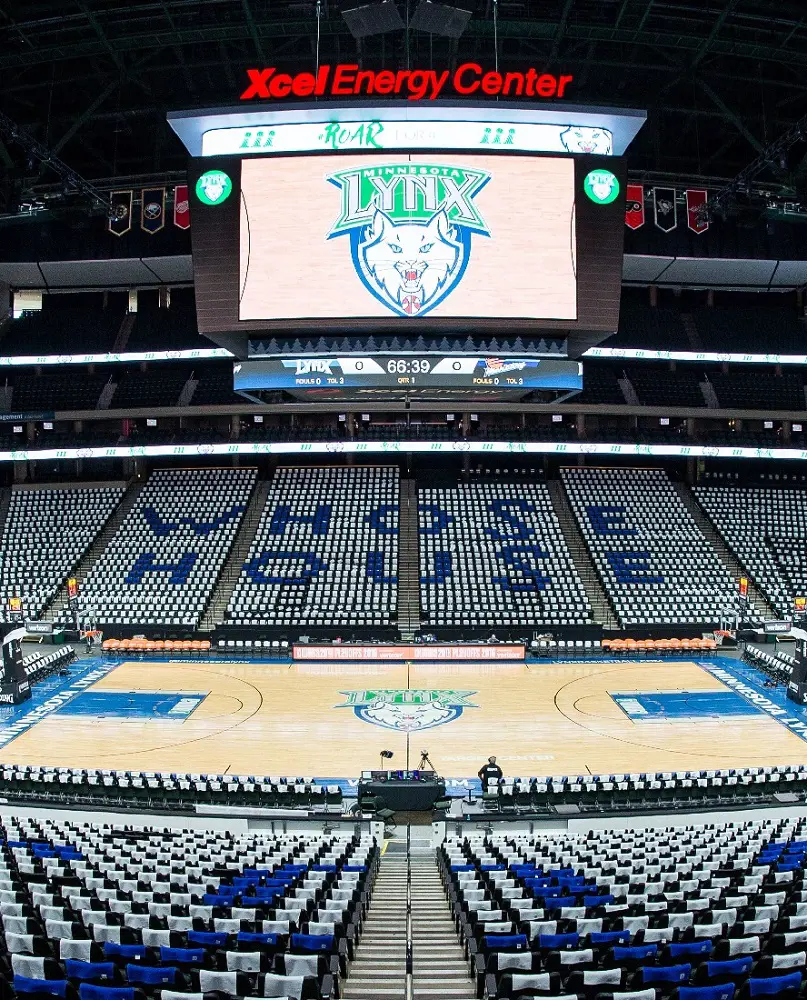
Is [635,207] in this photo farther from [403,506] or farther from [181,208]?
[181,208]

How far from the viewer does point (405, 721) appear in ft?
76.6

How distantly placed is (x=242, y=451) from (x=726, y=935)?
35525 mm

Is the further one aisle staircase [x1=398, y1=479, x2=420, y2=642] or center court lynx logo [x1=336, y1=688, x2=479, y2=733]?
aisle staircase [x1=398, y1=479, x2=420, y2=642]

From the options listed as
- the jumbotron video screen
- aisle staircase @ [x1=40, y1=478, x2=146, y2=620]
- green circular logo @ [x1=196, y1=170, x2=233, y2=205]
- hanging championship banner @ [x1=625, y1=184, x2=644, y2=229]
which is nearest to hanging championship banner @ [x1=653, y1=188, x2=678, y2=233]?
hanging championship banner @ [x1=625, y1=184, x2=644, y2=229]

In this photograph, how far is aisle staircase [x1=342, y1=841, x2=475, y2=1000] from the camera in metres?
6.89

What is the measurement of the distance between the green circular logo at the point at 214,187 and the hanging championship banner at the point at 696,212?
27.8 metres

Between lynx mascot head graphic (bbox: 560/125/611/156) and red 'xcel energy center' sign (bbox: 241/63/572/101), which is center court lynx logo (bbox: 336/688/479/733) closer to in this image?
lynx mascot head graphic (bbox: 560/125/611/156)

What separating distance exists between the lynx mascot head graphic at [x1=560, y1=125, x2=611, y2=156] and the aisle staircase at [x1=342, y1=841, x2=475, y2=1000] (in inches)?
643

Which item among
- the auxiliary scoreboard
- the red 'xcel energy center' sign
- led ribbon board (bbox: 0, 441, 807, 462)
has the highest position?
the red 'xcel energy center' sign

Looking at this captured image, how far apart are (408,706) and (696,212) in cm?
2871

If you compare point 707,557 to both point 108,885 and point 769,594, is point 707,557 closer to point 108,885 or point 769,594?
point 769,594

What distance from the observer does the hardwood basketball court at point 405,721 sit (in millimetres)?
20359

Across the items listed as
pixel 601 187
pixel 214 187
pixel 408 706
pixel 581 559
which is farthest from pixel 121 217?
pixel 408 706

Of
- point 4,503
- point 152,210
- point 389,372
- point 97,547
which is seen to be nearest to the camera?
point 389,372
